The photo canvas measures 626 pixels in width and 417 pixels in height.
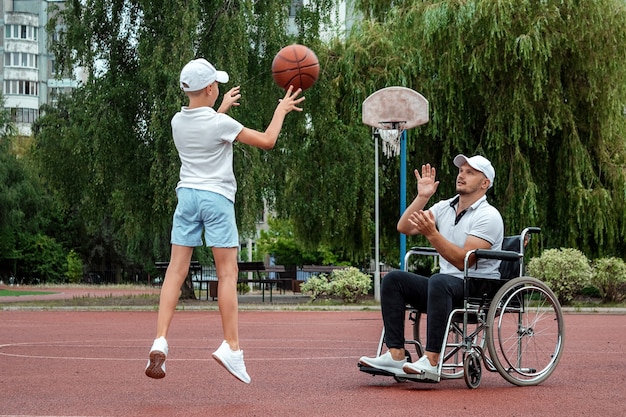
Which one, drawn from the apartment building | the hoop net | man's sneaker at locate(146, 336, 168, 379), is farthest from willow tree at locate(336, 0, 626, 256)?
the apartment building

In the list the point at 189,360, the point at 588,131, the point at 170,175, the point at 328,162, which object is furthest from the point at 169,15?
the point at 189,360

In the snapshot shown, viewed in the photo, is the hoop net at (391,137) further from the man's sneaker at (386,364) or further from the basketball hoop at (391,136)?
the man's sneaker at (386,364)

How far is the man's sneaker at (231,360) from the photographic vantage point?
7016mm

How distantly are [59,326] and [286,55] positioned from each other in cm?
740

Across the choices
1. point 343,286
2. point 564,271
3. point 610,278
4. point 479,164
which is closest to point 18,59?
point 343,286

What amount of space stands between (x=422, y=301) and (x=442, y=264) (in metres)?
0.29

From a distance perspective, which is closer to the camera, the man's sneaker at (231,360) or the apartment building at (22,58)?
the man's sneaker at (231,360)

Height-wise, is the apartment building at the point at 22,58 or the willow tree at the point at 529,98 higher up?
the apartment building at the point at 22,58

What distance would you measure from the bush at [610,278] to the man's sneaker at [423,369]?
1727 centimetres

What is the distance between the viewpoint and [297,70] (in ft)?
37.0

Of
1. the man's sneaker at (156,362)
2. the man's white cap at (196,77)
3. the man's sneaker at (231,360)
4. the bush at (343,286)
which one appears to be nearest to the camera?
the man's sneaker at (156,362)

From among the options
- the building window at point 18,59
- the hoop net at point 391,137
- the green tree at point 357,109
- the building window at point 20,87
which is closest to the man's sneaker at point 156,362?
the hoop net at point 391,137

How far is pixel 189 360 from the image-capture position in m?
10.0

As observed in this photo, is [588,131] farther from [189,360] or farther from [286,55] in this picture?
[189,360]
